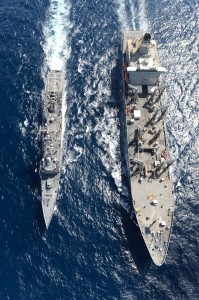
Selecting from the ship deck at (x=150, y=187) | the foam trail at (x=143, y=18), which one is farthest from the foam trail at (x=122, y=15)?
the ship deck at (x=150, y=187)

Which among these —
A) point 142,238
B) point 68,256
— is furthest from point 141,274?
point 68,256

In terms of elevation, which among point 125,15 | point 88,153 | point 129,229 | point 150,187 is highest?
point 125,15

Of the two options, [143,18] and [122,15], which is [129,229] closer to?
[143,18]

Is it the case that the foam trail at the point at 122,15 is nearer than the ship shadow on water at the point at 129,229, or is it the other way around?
the ship shadow on water at the point at 129,229

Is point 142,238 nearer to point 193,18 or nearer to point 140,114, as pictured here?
point 140,114

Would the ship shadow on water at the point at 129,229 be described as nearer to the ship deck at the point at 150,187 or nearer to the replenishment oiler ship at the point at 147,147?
the replenishment oiler ship at the point at 147,147

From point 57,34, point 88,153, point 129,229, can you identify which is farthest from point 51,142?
point 57,34
